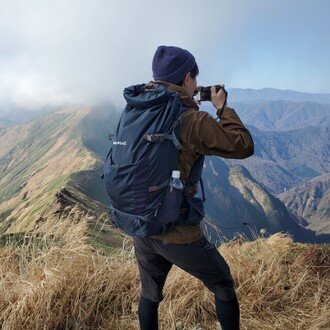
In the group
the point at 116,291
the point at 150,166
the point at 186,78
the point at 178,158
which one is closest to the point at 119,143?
the point at 150,166

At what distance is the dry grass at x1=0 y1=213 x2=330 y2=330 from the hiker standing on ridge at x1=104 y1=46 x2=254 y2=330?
4.52 feet

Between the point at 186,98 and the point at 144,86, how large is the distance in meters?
0.42

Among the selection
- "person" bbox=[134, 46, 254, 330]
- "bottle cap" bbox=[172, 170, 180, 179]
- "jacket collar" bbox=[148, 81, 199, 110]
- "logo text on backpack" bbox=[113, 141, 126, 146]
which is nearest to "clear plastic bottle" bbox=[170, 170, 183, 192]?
"bottle cap" bbox=[172, 170, 180, 179]

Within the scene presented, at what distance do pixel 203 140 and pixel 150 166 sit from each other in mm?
525

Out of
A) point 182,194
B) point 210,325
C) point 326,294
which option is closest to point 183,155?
point 182,194

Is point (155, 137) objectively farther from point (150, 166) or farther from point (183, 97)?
point (183, 97)

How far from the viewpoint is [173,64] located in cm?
387

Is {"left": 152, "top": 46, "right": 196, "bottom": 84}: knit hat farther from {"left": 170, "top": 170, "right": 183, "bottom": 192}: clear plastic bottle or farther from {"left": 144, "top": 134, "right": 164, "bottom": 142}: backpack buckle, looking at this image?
{"left": 170, "top": 170, "right": 183, "bottom": 192}: clear plastic bottle

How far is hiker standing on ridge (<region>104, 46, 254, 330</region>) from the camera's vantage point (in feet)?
11.6

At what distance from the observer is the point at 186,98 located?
378cm

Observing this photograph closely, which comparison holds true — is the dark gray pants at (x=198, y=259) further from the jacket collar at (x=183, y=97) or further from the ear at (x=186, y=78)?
the ear at (x=186, y=78)

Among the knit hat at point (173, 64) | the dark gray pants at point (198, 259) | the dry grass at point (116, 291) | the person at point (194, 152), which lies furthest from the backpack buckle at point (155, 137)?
the dry grass at point (116, 291)

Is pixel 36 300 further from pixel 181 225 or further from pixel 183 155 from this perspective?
pixel 183 155

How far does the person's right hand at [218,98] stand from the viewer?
3879mm
